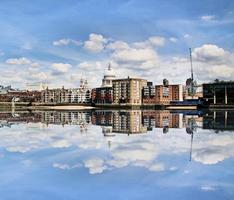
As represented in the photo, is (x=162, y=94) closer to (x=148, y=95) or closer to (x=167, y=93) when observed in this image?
(x=167, y=93)

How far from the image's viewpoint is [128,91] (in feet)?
475

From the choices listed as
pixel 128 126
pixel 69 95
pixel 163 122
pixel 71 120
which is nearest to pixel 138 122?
pixel 163 122

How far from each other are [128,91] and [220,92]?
3681cm

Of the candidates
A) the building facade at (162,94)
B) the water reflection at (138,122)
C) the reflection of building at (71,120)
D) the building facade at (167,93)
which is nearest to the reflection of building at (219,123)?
the water reflection at (138,122)

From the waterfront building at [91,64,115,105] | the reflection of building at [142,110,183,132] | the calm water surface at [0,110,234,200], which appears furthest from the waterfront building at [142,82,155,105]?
the calm water surface at [0,110,234,200]

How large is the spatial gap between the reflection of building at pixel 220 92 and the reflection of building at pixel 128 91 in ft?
94.3

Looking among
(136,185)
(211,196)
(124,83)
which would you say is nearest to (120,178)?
(136,185)

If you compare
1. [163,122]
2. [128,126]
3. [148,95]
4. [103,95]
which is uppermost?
[103,95]

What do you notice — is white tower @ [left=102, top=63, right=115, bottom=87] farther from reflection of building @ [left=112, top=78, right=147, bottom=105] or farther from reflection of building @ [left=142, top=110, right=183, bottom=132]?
reflection of building @ [left=142, top=110, right=183, bottom=132]

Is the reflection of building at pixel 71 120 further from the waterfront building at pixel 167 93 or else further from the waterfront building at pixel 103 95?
the waterfront building at pixel 103 95

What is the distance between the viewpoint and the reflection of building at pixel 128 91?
14350 cm

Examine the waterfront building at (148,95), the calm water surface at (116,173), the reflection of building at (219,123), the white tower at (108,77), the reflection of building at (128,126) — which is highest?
the white tower at (108,77)

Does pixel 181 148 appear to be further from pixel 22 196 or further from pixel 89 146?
pixel 22 196

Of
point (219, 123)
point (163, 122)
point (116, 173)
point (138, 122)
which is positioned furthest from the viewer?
point (138, 122)
